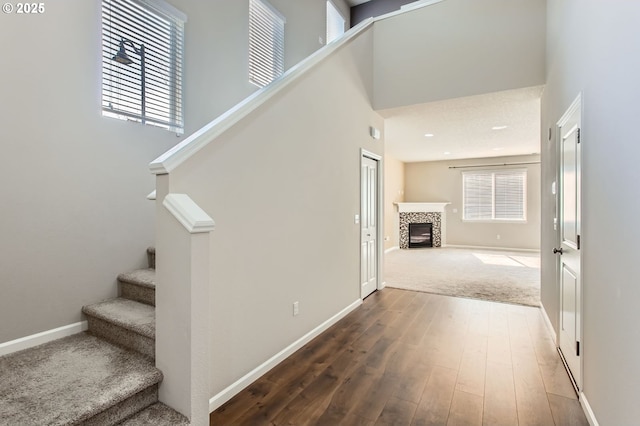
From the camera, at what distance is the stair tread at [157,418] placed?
1605 millimetres

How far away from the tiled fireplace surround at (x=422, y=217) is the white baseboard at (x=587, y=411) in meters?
7.49

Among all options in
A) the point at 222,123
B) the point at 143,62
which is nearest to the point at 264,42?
the point at 143,62

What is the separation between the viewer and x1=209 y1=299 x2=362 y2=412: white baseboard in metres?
2.04

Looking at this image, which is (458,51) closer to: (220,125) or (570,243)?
(570,243)

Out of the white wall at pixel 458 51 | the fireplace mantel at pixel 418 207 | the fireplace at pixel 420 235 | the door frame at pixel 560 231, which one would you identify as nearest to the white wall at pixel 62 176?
the white wall at pixel 458 51

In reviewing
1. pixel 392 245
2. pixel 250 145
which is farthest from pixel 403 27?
pixel 392 245

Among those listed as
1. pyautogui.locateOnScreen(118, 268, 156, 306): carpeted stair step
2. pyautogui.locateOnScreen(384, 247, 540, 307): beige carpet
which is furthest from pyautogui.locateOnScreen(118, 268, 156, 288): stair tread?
pyautogui.locateOnScreen(384, 247, 540, 307): beige carpet

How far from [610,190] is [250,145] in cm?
215

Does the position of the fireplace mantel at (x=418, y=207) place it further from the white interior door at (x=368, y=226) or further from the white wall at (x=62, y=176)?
the white wall at (x=62, y=176)

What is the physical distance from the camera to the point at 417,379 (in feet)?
7.82

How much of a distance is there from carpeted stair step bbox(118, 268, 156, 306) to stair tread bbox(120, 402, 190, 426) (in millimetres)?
792

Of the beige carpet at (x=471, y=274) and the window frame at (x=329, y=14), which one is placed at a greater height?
the window frame at (x=329, y=14)

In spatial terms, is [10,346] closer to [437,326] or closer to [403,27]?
[437,326]

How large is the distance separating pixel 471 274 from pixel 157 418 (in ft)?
18.6
